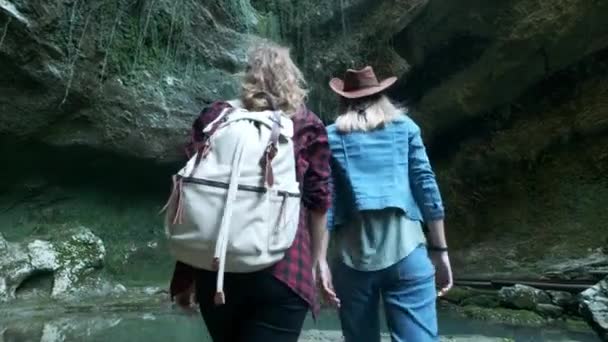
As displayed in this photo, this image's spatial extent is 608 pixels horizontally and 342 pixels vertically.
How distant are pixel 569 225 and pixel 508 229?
2.56 ft

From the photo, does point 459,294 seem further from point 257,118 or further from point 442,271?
point 257,118

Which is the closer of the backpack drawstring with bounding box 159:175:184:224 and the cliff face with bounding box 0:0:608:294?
the backpack drawstring with bounding box 159:175:184:224

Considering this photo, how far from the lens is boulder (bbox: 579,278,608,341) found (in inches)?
126

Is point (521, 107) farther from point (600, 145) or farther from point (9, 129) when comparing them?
point (9, 129)

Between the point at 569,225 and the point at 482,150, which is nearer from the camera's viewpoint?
the point at 569,225

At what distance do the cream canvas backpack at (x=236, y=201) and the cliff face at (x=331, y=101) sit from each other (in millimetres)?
6023

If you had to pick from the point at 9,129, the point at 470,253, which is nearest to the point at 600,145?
the point at 470,253

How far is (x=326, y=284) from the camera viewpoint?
6.82 ft

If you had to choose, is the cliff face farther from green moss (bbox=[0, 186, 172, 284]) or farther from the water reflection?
the water reflection

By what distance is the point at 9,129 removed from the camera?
7656mm

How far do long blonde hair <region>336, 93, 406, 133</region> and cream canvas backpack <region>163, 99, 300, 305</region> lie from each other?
0.58 m

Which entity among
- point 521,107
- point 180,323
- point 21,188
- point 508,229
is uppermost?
point 521,107

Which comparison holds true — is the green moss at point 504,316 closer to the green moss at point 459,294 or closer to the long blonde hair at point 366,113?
the green moss at point 459,294

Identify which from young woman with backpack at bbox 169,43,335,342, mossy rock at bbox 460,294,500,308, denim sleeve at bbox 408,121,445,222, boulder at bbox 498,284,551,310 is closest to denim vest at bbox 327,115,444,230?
denim sleeve at bbox 408,121,445,222
